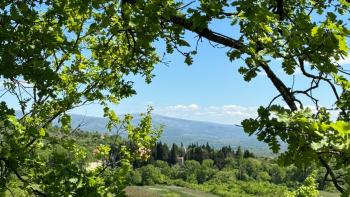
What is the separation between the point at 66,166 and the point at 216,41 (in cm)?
330

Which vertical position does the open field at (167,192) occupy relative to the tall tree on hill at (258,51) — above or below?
below

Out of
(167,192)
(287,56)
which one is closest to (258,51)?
(287,56)

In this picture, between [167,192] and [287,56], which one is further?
[167,192]

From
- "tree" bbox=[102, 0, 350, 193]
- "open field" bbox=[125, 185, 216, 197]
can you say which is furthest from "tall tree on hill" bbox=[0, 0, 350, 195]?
"open field" bbox=[125, 185, 216, 197]

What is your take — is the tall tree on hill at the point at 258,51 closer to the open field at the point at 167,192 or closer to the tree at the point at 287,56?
the tree at the point at 287,56

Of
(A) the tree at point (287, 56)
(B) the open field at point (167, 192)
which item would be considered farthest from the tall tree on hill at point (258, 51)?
(B) the open field at point (167, 192)

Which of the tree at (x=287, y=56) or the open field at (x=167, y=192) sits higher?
the tree at (x=287, y=56)

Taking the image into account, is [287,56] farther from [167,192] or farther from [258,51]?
[167,192]

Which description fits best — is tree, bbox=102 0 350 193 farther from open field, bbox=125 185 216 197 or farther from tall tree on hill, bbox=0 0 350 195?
open field, bbox=125 185 216 197

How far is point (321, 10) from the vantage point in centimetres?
1038

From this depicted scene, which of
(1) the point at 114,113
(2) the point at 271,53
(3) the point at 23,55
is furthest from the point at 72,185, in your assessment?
(1) the point at 114,113

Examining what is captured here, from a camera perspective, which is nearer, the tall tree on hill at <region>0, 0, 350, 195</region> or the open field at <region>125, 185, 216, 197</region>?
the tall tree on hill at <region>0, 0, 350, 195</region>

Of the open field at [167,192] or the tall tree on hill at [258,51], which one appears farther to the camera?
the open field at [167,192]

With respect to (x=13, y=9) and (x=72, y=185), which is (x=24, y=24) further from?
(x=72, y=185)
